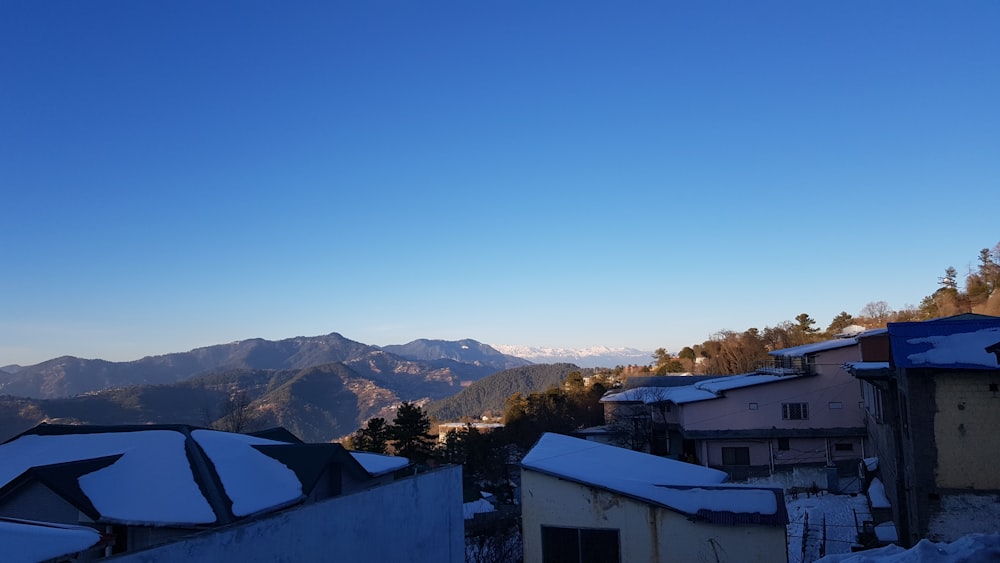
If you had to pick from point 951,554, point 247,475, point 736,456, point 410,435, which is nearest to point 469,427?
point 410,435

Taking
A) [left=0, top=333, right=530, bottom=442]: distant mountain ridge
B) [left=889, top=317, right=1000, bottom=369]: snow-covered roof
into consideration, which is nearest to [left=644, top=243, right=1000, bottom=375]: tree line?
[left=889, top=317, right=1000, bottom=369]: snow-covered roof

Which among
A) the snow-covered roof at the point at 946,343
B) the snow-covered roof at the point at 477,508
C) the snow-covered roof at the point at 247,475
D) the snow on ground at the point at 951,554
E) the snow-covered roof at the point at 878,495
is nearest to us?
the snow on ground at the point at 951,554

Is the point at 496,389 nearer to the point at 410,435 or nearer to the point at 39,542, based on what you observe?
the point at 410,435

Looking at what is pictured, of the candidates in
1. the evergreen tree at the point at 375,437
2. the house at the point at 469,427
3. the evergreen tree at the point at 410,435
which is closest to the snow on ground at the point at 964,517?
the evergreen tree at the point at 410,435

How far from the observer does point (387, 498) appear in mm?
8148

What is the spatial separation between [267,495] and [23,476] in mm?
3387

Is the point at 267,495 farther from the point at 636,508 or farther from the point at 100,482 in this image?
the point at 636,508

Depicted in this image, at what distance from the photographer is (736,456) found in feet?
108

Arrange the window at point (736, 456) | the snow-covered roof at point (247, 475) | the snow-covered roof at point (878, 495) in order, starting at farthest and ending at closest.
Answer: the window at point (736, 456)
the snow-covered roof at point (878, 495)
the snow-covered roof at point (247, 475)

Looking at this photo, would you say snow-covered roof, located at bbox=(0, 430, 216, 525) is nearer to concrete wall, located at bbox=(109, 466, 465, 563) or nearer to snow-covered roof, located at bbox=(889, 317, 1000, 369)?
concrete wall, located at bbox=(109, 466, 465, 563)

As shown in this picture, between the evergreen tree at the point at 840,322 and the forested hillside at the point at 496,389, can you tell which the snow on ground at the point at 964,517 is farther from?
the forested hillside at the point at 496,389

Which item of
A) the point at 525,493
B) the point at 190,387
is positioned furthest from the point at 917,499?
the point at 190,387

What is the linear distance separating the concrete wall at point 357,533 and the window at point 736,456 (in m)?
26.0

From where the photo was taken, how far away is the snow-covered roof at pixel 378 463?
14281 millimetres
